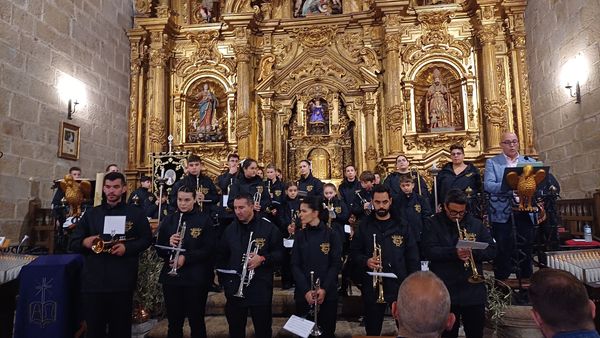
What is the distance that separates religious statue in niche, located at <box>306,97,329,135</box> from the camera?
35.9 ft

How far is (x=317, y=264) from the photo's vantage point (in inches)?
152

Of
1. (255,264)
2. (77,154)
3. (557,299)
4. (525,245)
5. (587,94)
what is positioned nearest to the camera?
(557,299)

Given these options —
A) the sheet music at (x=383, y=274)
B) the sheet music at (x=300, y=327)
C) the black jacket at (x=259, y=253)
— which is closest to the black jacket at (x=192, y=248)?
the black jacket at (x=259, y=253)

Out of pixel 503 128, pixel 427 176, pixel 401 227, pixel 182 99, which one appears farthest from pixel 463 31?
pixel 401 227

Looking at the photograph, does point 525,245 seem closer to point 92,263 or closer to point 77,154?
point 92,263

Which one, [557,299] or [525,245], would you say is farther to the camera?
[525,245]

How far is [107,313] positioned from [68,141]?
593 cm

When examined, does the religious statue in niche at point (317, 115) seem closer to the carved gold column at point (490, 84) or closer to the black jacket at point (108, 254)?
the carved gold column at point (490, 84)

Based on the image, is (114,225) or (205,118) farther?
(205,118)

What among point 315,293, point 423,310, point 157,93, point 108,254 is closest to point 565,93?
point 315,293

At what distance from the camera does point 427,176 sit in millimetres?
10000

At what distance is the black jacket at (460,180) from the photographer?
5.21 meters

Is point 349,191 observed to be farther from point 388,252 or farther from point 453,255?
point 453,255

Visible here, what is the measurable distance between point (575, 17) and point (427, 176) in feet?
14.0
